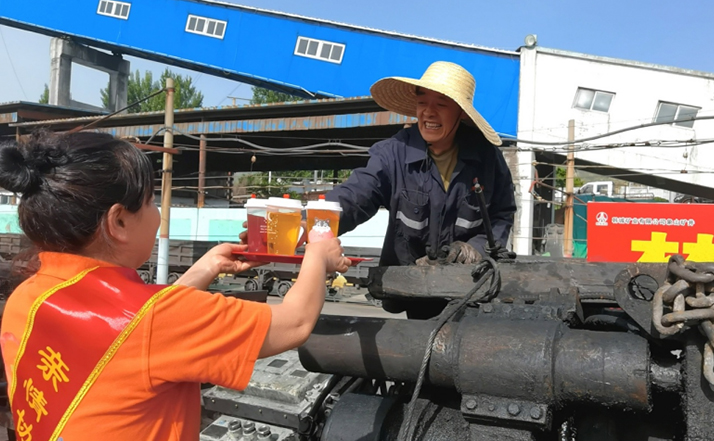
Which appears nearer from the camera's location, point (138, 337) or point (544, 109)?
point (138, 337)

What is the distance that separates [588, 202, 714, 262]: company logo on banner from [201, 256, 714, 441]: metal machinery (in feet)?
24.2

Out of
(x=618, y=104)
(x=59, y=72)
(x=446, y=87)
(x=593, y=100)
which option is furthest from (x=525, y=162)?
(x=59, y=72)

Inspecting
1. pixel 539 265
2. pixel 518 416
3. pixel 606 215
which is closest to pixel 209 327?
pixel 518 416

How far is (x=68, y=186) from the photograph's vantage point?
1387 mm

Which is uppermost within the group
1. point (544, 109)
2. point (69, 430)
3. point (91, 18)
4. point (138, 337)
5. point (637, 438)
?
point (91, 18)

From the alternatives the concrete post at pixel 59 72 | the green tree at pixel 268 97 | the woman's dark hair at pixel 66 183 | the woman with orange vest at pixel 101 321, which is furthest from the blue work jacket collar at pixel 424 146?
the green tree at pixel 268 97

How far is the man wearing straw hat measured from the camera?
2855 millimetres

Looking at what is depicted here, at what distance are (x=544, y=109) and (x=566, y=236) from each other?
5.77 m

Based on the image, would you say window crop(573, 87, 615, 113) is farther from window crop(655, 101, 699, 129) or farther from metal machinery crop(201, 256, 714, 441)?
metal machinery crop(201, 256, 714, 441)

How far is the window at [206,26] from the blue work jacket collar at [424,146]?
2266cm

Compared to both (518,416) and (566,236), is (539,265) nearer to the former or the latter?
(518,416)

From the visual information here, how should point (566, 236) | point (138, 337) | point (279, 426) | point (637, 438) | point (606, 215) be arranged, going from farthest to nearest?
1. point (566, 236)
2. point (606, 215)
3. point (279, 426)
4. point (637, 438)
5. point (138, 337)

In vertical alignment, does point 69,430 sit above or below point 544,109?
below

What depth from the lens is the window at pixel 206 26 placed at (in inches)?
934
